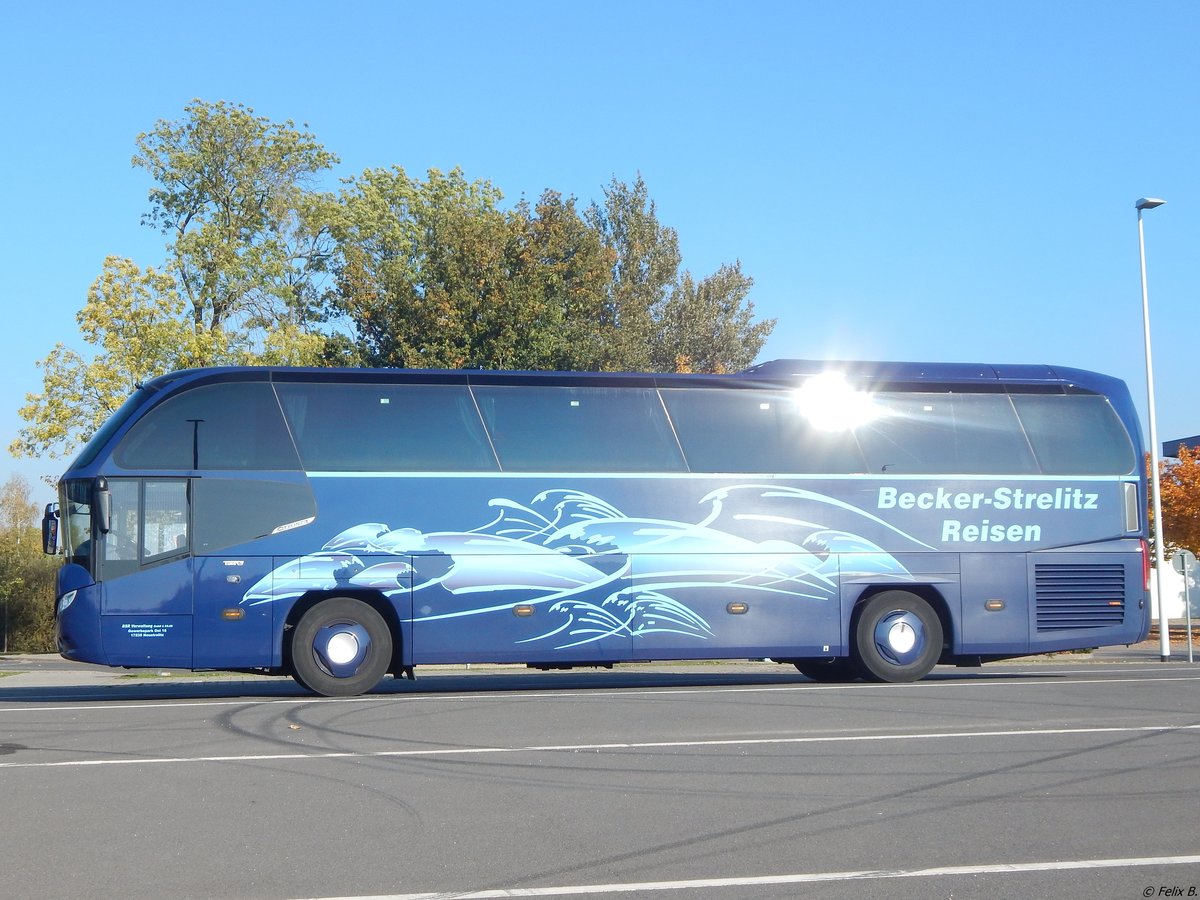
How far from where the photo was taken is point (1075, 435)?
16766 mm

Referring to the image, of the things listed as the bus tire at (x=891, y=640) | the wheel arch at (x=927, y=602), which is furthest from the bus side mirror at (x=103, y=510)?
the bus tire at (x=891, y=640)

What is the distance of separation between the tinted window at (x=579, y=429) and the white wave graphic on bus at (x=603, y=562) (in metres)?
0.45

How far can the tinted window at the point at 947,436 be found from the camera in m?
16.3

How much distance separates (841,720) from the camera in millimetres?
11727

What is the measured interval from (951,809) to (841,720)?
4.24 meters

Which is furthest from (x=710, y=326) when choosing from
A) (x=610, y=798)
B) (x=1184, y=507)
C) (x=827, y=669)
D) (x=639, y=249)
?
(x=610, y=798)

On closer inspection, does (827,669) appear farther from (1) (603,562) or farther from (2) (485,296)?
(2) (485,296)

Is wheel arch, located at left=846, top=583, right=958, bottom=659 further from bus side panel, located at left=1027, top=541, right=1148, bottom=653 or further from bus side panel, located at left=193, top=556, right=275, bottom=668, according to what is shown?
bus side panel, located at left=193, top=556, right=275, bottom=668

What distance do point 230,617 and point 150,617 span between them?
0.82 m

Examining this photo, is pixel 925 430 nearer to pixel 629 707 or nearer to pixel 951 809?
pixel 629 707

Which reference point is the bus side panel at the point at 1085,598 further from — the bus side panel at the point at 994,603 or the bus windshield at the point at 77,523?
the bus windshield at the point at 77,523

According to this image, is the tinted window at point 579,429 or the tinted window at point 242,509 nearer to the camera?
the tinted window at point 242,509

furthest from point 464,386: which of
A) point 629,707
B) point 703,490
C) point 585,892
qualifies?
point 585,892

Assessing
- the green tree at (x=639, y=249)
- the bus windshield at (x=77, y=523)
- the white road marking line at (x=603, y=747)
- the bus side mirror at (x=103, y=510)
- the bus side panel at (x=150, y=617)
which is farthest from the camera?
the green tree at (x=639, y=249)
